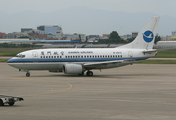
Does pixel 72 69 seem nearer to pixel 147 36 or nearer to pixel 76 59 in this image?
pixel 76 59

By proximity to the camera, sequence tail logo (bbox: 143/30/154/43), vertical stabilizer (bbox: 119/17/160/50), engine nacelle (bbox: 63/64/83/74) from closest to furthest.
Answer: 1. engine nacelle (bbox: 63/64/83/74)
2. vertical stabilizer (bbox: 119/17/160/50)
3. tail logo (bbox: 143/30/154/43)

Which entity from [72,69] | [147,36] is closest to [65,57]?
[72,69]

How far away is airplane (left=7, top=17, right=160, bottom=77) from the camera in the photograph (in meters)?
36.5

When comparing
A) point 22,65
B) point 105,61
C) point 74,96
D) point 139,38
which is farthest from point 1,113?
point 139,38

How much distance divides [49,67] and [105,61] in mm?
7900

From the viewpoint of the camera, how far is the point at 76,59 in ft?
124

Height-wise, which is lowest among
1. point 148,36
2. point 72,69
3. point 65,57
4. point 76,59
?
point 72,69

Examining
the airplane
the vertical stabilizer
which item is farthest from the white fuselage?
the vertical stabilizer

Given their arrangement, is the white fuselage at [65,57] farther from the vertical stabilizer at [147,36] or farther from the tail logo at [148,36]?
the tail logo at [148,36]

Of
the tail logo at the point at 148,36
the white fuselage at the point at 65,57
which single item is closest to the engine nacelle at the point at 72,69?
the white fuselage at the point at 65,57

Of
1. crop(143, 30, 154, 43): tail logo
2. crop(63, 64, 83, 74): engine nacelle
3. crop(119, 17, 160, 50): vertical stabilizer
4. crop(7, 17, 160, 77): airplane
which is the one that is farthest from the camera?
crop(143, 30, 154, 43): tail logo

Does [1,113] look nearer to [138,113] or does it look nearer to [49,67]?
[138,113]

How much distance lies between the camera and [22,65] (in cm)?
3644

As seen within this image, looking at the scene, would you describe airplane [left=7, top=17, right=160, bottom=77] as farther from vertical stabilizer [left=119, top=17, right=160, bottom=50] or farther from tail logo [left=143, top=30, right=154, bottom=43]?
tail logo [left=143, top=30, right=154, bottom=43]
